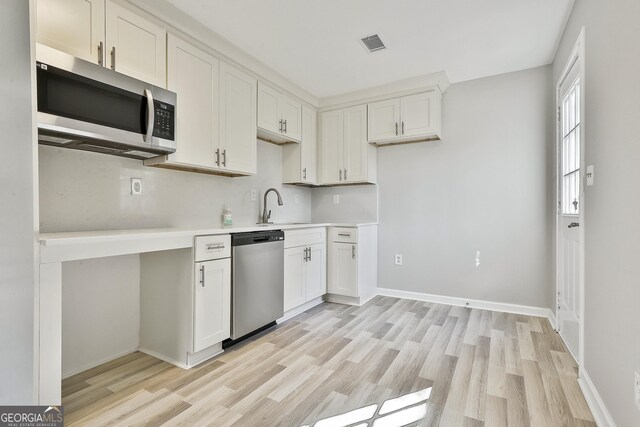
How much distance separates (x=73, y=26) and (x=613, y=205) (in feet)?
9.60

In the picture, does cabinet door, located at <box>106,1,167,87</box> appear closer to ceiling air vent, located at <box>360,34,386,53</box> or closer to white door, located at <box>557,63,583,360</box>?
ceiling air vent, located at <box>360,34,386,53</box>

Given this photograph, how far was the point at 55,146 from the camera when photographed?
6.03ft

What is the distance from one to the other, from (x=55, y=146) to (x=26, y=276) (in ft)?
2.99

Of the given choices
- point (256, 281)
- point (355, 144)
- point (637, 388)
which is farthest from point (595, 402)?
point (355, 144)

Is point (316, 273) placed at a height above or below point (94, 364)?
above

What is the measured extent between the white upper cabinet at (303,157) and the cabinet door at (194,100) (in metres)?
1.30

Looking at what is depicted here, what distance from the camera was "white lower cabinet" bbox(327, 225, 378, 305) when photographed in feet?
11.1

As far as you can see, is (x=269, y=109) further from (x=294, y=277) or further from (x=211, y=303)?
(x=211, y=303)

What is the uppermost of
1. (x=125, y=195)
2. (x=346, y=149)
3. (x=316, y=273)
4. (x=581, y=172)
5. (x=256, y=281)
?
(x=346, y=149)

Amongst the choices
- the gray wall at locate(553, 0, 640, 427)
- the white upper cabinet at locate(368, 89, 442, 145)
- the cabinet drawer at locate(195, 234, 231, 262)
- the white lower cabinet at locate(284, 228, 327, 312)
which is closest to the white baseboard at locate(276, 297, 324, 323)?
the white lower cabinet at locate(284, 228, 327, 312)

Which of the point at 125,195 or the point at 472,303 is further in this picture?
the point at 472,303

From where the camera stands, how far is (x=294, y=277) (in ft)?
9.86

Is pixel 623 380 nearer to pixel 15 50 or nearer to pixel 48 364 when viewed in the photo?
pixel 48 364

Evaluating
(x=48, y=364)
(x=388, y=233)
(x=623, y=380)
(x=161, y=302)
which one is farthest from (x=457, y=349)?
(x=48, y=364)
